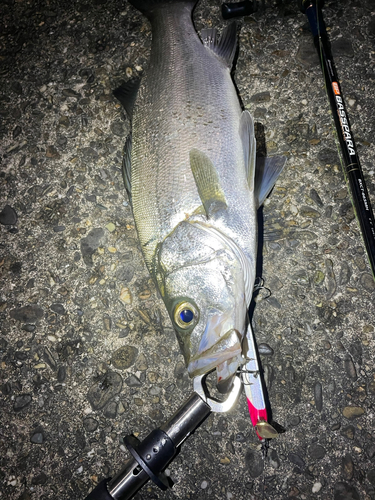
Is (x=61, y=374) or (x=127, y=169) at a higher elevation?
(x=127, y=169)

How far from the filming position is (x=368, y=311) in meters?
2.13

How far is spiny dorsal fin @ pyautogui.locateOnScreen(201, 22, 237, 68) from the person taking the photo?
95.8 inches

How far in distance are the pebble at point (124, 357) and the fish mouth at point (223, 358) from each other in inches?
24.1

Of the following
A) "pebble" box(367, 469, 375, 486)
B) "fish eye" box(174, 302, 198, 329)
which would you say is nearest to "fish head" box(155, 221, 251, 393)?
"fish eye" box(174, 302, 198, 329)

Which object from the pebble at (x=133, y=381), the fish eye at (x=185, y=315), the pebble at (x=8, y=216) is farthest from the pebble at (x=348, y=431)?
the pebble at (x=8, y=216)

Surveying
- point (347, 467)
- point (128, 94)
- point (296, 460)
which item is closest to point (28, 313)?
point (128, 94)

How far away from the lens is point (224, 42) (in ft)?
8.02

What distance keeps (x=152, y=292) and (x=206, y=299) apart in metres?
0.65

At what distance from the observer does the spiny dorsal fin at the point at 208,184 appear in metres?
1.88

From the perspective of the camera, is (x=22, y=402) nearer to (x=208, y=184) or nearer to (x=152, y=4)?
(x=208, y=184)

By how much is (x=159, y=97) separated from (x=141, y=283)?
122 cm

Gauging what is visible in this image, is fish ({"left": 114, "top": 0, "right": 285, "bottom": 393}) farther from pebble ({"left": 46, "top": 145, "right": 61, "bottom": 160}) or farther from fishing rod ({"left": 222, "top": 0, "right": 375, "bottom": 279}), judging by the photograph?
pebble ({"left": 46, "top": 145, "right": 61, "bottom": 160})

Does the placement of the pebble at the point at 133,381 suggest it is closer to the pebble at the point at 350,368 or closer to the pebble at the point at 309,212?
the pebble at the point at 350,368

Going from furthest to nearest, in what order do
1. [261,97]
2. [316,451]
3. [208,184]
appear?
[261,97] < [316,451] < [208,184]
